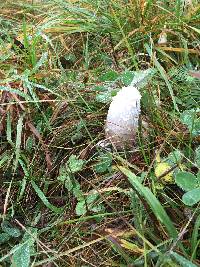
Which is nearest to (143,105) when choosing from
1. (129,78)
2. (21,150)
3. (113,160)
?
(129,78)

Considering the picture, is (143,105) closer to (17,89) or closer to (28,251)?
(17,89)

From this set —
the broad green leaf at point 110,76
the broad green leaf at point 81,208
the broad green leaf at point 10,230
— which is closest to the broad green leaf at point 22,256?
the broad green leaf at point 10,230

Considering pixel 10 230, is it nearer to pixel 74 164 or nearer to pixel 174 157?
pixel 74 164

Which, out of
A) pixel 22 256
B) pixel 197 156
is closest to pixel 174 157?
pixel 197 156

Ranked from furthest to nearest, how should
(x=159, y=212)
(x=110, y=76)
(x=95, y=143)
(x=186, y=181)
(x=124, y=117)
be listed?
(x=110, y=76) < (x=95, y=143) < (x=124, y=117) < (x=186, y=181) < (x=159, y=212)

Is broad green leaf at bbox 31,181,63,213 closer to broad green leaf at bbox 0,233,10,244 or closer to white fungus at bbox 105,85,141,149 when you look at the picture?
broad green leaf at bbox 0,233,10,244
